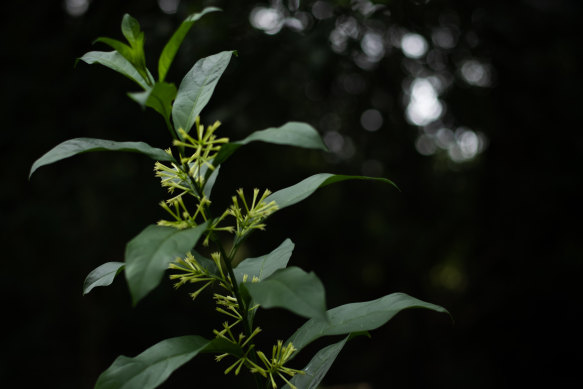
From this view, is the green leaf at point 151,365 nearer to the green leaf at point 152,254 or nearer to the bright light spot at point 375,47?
the green leaf at point 152,254

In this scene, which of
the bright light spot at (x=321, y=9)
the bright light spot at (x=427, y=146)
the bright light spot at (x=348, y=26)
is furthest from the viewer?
the bright light spot at (x=427, y=146)

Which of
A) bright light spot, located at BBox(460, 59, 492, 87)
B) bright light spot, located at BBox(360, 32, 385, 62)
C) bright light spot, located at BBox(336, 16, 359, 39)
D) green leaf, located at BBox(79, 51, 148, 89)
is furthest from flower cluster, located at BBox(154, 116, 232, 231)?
bright light spot, located at BBox(460, 59, 492, 87)

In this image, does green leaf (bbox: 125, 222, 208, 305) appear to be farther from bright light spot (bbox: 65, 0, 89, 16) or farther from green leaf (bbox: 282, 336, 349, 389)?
bright light spot (bbox: 65, 0, 89, 16)

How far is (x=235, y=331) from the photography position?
411cm

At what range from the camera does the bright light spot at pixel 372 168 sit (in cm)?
489

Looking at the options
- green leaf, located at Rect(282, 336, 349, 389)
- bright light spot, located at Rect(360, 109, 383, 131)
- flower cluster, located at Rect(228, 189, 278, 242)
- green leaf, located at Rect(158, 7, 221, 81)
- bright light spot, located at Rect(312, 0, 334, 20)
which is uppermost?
green leaf, located at Rect(158, 7, 221, 81)

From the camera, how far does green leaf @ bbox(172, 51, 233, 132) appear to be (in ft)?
2.28

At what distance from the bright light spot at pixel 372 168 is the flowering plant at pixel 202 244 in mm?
4077

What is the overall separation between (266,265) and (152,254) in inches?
13.0

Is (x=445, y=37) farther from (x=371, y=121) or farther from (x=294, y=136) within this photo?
(x=294, y=136)

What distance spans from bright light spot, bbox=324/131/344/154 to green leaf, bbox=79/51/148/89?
515 centimetres

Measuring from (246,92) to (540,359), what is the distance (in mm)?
3702

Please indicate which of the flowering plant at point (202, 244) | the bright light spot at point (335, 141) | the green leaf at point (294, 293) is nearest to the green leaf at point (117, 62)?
the flowering plant at point (202, 244)

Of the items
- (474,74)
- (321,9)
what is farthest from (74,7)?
(474,74)
